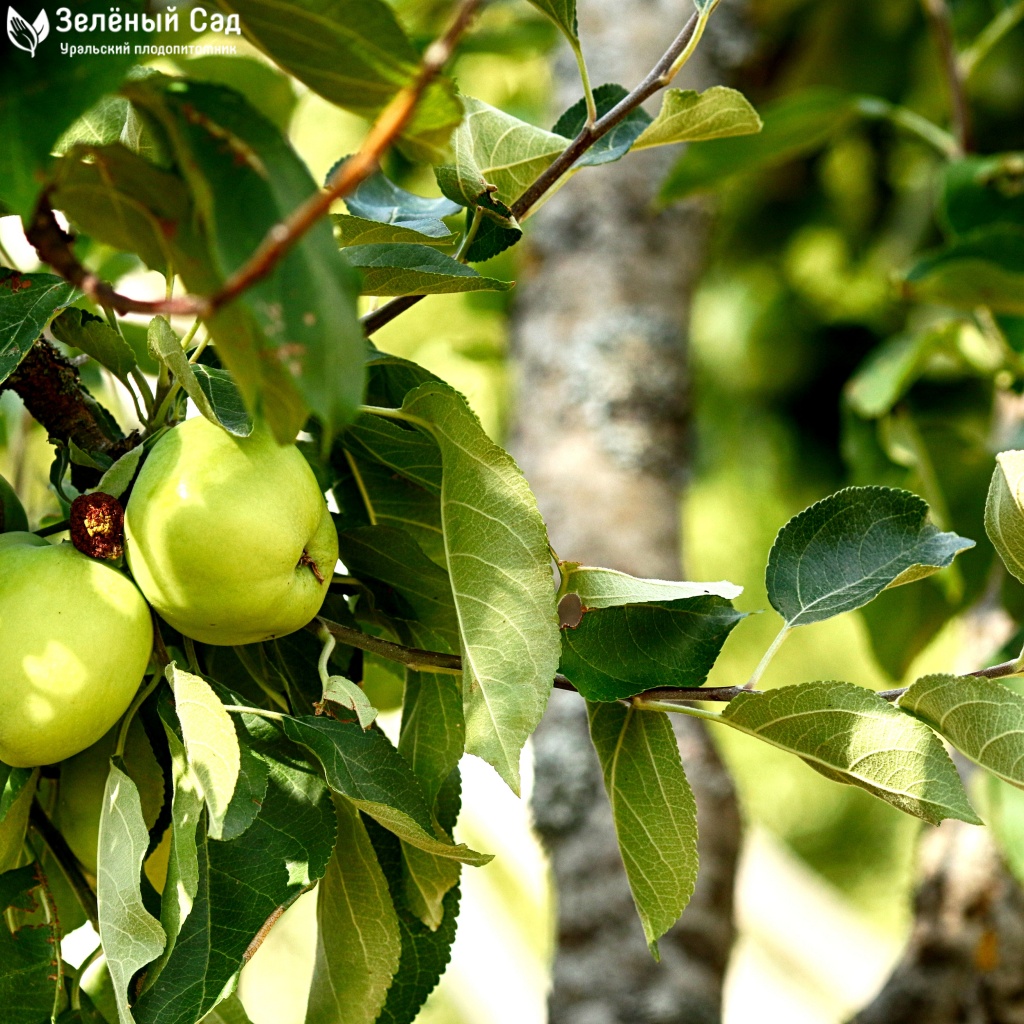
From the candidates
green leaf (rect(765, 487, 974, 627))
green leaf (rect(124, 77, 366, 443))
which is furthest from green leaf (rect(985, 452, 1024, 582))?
green leaf (rect(124, 77, 366, 443))

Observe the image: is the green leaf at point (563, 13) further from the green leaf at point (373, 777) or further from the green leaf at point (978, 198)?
the green leaf at point (978, 198)

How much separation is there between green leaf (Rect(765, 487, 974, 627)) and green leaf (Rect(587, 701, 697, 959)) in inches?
2.7

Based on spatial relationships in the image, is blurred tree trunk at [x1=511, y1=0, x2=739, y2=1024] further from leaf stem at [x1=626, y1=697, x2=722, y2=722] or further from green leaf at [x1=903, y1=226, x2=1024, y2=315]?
leaf stem at [x1=626, y1=697, x2=722, y2=722]

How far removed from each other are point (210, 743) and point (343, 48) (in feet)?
0.60

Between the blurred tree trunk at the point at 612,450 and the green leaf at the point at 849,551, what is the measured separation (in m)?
0.45

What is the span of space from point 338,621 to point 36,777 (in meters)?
0.12

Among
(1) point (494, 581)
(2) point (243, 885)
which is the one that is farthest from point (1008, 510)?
(2) point (243, 885)

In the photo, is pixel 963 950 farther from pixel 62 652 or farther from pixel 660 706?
pixel 62 652

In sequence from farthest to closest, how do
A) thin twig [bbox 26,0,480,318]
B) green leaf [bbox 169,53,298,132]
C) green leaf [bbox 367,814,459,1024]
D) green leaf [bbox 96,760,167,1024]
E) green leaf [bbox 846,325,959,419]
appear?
green leaf [bbox 846,325,959,419] → green leaf [bbox 169,53,298,132] → green leaf [bbox 367,814,459,1024] → green leaf [bbox 96,760,167,1024] → thin twig [bbox 26,0,480,318]

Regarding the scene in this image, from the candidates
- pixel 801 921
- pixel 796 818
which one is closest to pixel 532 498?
pixel 801 921

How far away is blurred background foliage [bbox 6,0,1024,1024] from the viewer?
3.03 feet

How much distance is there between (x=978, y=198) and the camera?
3.06 feet

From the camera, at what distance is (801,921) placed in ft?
6.12

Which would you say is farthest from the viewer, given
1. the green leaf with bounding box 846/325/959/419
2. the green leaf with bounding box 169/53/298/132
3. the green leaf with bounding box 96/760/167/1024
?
the green leaf with bounding box 846/325/959/419
